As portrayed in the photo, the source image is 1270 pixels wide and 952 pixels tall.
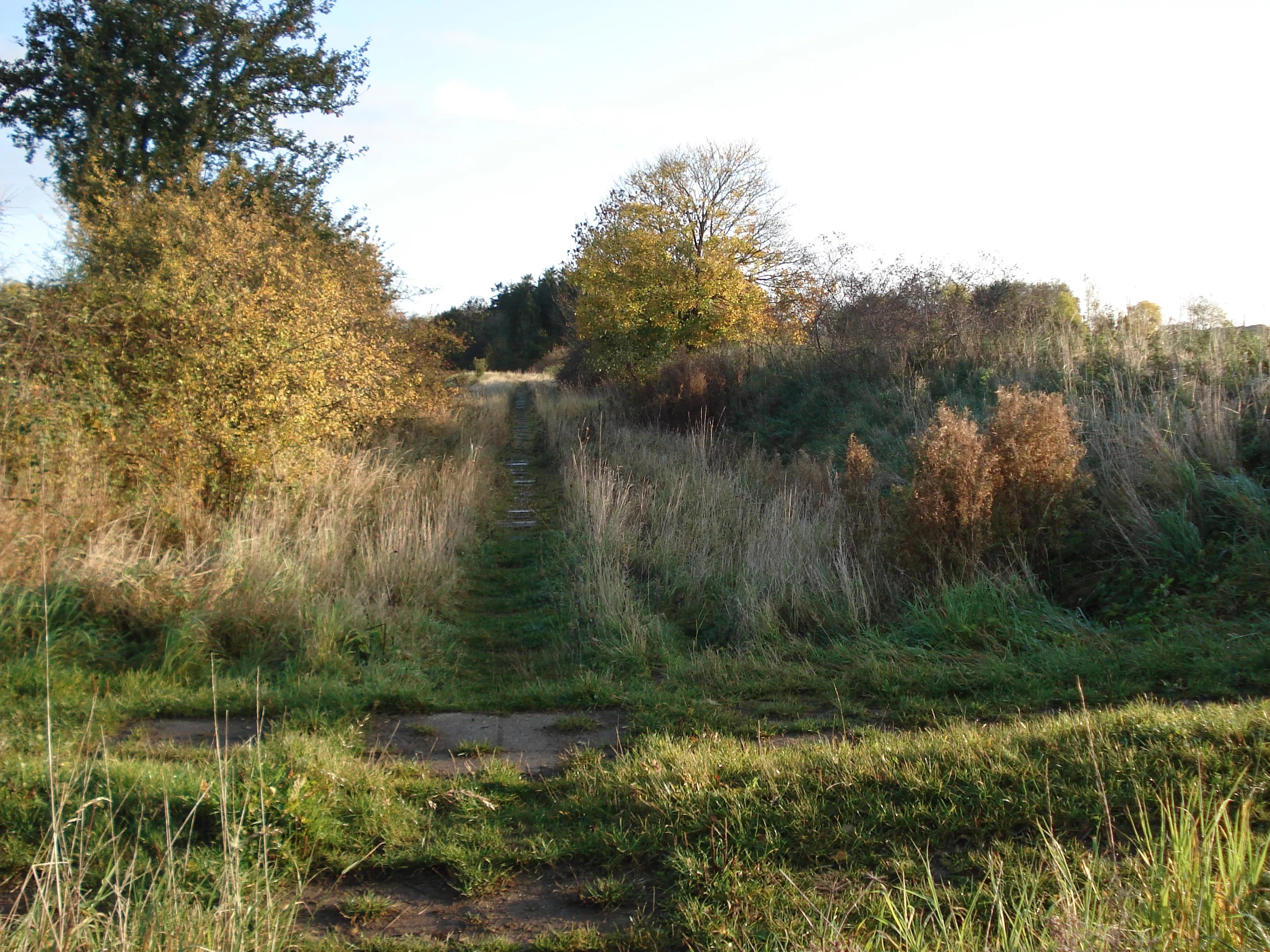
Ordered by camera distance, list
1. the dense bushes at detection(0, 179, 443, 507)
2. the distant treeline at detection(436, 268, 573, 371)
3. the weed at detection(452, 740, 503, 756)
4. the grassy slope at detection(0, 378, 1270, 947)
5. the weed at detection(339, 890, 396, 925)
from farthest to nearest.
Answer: the distant treeline at detection(436, 268, 573, 371), the dense bushes at detection(0, 179, 443, 507), the weed at detection(452, 740, 503, 756), the grassy slope at detection(0, 378, 1270, 947), the weed at detection(339, 890, 396, 925)

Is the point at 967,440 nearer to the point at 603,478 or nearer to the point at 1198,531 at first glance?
the point at 1198,531

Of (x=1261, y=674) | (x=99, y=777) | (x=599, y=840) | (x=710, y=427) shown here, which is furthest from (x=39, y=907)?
(x=710, y=427)

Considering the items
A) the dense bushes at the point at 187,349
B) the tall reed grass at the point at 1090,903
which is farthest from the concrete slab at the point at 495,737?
the dense bushes at the point at 187,349

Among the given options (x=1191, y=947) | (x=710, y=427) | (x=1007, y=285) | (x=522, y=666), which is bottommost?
(x=522, y=666)

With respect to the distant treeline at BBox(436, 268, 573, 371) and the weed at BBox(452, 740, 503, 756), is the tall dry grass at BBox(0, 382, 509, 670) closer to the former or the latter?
the weed at BBox(452, 740, 503, 756)

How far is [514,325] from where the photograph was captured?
6012 cm

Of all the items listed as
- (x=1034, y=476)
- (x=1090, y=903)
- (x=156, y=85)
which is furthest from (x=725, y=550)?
(x=156, y=85)

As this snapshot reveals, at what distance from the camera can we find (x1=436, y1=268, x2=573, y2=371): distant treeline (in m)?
54.7

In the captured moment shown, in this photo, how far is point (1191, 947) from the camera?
2158mm

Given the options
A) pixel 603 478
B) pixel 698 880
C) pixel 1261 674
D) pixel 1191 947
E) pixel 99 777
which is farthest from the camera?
pixel 603 478

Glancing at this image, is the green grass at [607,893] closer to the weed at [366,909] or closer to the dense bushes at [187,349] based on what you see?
the weed at [366,909]

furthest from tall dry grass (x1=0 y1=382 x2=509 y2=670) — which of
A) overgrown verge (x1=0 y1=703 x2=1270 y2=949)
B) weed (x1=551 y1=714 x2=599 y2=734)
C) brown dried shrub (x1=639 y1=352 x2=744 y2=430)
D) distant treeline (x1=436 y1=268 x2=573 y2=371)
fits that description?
distant treeline (x1=436 y1=268 x2=573 y2=371)

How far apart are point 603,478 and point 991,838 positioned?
287 inches

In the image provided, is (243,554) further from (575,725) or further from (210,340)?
(575,725)
